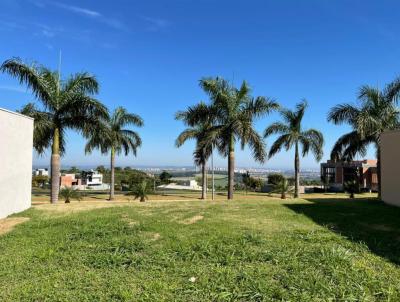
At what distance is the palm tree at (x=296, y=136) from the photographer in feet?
81.9

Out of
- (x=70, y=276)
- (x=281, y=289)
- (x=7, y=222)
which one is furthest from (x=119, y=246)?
(x=7, y=222)

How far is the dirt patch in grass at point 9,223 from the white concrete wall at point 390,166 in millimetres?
10696

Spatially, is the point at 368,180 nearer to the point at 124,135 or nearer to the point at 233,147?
the point at 124,135

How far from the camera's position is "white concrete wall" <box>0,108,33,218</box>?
10.0 metres

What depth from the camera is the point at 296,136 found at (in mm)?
25047

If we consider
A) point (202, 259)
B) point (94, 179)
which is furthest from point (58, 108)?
point (94, 179)

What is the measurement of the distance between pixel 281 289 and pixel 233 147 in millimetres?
14524

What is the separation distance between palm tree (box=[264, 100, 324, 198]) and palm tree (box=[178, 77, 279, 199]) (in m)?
6.36

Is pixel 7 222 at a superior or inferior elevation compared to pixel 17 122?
inferior

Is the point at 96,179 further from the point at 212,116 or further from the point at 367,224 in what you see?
the point at 367,224

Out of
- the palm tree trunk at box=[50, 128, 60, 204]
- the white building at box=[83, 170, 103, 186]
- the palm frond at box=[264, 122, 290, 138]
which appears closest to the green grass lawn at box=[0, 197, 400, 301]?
the palm tree trunk at box=[50, 128, 60, 204]

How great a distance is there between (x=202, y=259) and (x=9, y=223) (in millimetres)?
5905

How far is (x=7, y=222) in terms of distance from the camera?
9.67 meters

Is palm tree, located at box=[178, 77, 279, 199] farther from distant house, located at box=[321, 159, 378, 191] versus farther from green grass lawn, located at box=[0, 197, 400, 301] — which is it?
distant house, located at box=[321, 159, 378, 191]
